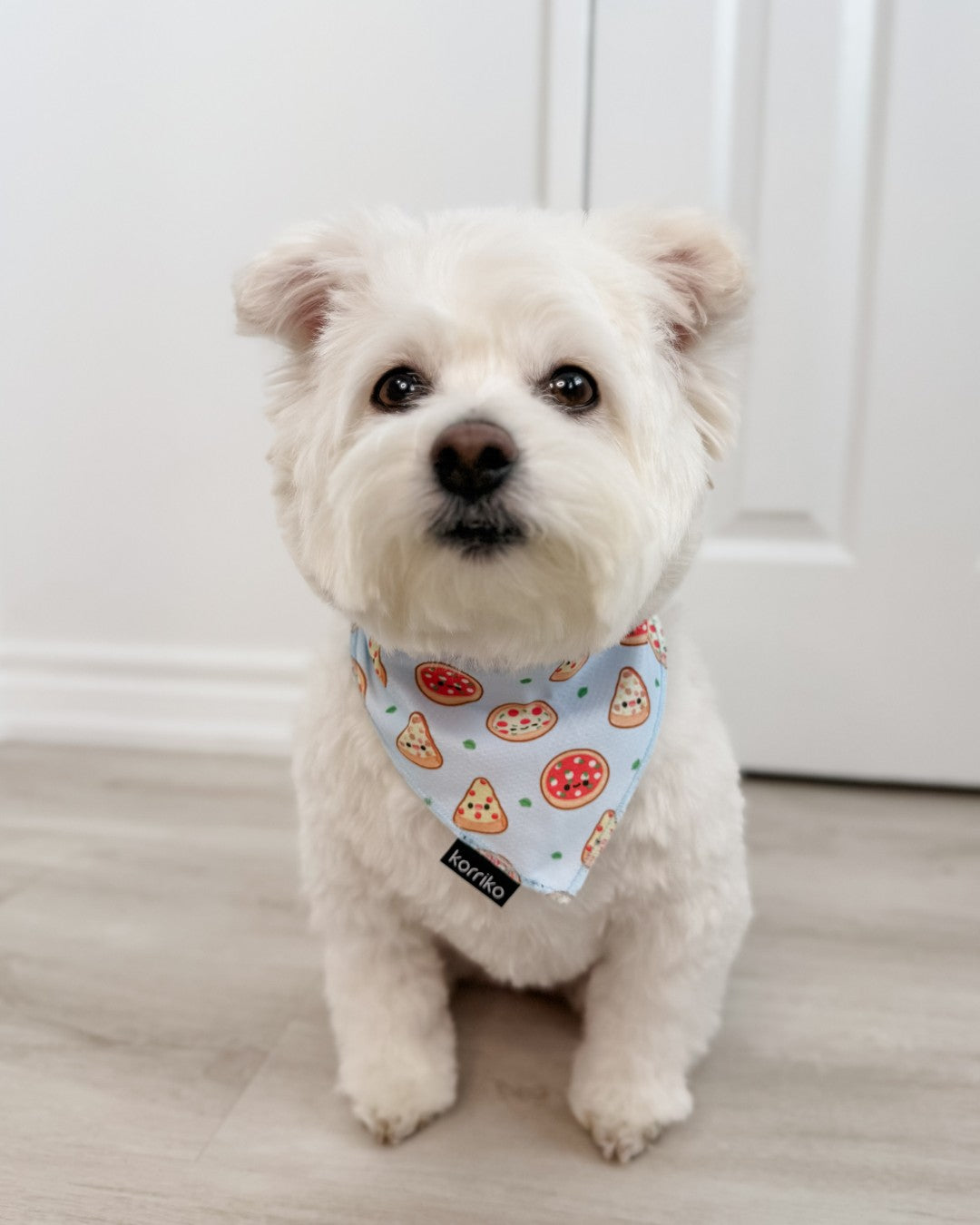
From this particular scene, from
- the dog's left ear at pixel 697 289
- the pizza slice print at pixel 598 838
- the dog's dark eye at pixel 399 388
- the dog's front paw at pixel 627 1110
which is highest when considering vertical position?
the dog's left ear at pixel 697 289

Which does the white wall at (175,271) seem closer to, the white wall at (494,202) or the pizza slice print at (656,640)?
the white wall at (494,202)

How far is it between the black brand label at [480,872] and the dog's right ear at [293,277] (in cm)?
46

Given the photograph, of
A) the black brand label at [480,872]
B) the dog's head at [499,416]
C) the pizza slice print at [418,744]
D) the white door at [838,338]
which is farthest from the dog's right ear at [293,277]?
the white door at [838,338]

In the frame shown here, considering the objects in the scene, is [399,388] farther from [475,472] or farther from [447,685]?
[447,685]

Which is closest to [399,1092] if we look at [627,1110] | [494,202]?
[627,1110]

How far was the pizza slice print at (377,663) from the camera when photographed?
79 centimetres

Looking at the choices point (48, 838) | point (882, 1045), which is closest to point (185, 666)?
point (48, 838)

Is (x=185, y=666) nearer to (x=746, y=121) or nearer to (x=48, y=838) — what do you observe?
(x=48, y=838)

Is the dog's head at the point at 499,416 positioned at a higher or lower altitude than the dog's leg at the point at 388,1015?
higher

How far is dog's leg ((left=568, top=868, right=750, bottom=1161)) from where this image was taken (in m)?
0.79

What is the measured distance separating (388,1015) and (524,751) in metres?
0.30

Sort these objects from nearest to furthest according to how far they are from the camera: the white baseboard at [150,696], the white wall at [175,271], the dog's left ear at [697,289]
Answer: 1. the dog's left ear at [697,289]
2. the white wall at [175,271]
3. the white baseboard at [150,696]

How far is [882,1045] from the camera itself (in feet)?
3.01

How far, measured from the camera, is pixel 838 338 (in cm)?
141
